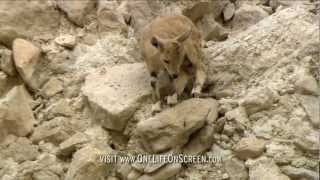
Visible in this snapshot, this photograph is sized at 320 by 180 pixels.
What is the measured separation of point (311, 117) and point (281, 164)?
413 millimetres

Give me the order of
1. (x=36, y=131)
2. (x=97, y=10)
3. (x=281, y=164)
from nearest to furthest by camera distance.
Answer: (x=281, y=164) < (x=36, y=131) < (x=97, y=10)

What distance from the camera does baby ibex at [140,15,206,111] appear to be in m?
4.18

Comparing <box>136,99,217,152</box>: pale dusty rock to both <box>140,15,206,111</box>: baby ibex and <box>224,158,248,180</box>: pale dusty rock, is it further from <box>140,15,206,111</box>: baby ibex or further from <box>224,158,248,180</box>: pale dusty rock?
<box>224,158,248,180</box>: pale dusty rock

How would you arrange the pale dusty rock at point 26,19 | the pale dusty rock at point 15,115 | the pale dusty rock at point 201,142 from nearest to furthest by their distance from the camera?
the pale dusty rock at point 201,142 → the pale dusty rock at point 15,115 → the pale dusty rock at point 26,19

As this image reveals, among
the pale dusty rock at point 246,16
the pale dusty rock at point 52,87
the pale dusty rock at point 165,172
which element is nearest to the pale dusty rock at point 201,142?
the pale dusty rock at point 165,172

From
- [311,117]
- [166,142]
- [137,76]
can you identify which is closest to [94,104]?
[137,76]

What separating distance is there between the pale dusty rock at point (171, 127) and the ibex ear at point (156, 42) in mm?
515

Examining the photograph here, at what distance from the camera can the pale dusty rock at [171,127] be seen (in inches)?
154

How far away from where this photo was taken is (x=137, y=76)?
4.53 metres

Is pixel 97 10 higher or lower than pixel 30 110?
higher

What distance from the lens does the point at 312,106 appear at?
155 inches

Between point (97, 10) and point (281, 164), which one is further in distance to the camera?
point (97, 10)

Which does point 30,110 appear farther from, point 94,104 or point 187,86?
point 187,86

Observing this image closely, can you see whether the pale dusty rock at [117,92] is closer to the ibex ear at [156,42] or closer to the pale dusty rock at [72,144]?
the pale dusty rock at [72,144]
